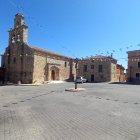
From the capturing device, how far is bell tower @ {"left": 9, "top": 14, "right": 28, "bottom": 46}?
1519 inches

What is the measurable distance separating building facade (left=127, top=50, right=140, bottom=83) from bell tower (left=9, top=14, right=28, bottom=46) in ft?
72.7

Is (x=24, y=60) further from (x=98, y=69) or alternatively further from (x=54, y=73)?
(x=98, y=69)

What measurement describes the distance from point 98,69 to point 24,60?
1915 cm

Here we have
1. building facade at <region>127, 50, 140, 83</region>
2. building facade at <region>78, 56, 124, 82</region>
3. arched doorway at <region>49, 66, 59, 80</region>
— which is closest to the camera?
arched doorway at <region>49, 66, 59, 80</region>

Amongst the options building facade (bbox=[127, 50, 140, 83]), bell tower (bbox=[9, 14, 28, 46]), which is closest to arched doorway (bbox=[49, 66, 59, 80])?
bell tower (bbox=[9, 14, 28, 46])

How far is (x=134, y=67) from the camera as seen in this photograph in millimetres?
44344

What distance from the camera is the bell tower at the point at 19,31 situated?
38594 millimetres

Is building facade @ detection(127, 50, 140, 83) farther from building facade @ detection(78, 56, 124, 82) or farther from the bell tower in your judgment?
the bell tower

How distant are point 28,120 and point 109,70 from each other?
42427mm

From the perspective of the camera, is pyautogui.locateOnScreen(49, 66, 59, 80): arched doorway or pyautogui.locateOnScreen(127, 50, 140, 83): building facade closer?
pyautogui.locateOnScreen(49, 66, 59, 80): arched doorway

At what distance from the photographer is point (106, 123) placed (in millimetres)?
7504

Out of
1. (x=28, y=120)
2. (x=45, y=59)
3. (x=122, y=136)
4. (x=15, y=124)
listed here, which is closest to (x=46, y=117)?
(x=28, y=120)

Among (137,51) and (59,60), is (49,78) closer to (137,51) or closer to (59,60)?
(59,60)

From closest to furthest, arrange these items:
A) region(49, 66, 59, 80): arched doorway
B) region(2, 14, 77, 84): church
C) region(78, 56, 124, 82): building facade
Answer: region(2, 14, 77, 84): church, region(49, 66, 59, 80): arched doorway, region(78, 56, 124, 82): building facade
